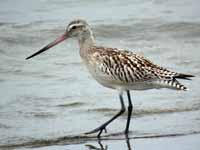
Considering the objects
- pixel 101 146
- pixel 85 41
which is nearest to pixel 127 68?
pixel 85 41

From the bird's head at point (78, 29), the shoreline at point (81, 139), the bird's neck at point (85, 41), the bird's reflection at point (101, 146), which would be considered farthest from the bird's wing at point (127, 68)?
the bird's reflection at point (101, 146)

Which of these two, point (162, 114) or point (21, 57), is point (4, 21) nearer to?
point (21, 57)

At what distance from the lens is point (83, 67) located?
14891mm

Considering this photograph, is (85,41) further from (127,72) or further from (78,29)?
(127,72)

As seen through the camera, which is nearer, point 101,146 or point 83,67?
point 101,146

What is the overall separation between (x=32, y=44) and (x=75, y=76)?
3024 mm

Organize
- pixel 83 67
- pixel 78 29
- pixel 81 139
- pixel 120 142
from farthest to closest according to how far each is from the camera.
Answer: pixel 83 67 → pixel 78 29 → pixel 81 139 → pixel 120 142

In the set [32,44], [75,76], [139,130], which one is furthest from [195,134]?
[32,44]

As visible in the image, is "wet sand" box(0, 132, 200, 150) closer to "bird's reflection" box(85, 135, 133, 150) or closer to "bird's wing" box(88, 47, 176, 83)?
"bird's reflection" box(85, 135, 133, 150)

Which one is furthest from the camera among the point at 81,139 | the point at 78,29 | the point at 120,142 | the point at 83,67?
the point at 83,67

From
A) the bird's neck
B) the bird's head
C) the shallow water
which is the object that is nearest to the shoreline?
the shallow water

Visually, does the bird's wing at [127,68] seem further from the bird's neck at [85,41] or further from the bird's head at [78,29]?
the bird's head at [78,29]

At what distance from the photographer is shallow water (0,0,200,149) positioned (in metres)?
11.7

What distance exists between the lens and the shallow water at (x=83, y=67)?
1166 cm
